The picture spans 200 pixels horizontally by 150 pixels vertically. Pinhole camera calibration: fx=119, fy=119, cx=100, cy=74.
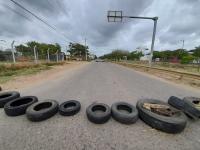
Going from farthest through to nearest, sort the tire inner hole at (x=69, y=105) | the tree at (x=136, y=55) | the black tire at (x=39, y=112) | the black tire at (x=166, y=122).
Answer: the tree at (x=136, y=55) < the tire inner hole at (x=69, y=105) < the black tire at (x=39, y=112) < the black tire at (x=166, y=122)

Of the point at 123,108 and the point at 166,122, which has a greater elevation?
the point at 166,122

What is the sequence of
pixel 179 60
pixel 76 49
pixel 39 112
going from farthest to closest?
1. pixel 76 49
2. pixel 179 60
3. pixel 39 112

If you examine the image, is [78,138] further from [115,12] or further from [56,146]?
[115,12]

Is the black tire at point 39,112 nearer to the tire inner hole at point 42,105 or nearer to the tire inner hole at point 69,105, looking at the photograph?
the tire inner hole at point 42,105

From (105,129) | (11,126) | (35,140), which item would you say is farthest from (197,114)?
(11,126)

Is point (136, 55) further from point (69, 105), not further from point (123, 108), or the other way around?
point (69, 105)

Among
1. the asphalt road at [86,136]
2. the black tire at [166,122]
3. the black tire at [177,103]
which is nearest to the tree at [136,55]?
the black tire at [177,103]

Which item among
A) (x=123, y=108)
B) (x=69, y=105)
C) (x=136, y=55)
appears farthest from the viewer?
(x=136, y=55)

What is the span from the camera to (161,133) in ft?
8.59

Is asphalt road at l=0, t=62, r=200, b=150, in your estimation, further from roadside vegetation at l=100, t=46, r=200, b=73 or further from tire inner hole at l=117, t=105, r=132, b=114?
roadside vegetation at l=100, t=46, r=200, b=73

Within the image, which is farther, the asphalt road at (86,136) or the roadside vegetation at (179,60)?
the roadside vegetation at (179,60)

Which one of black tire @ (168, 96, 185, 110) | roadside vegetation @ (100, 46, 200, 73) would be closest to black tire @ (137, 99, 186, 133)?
black tire @ (168, 96, 185, 110)

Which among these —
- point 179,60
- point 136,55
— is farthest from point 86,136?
point 136,55

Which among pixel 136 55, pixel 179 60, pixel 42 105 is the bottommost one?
pixel 42 105
